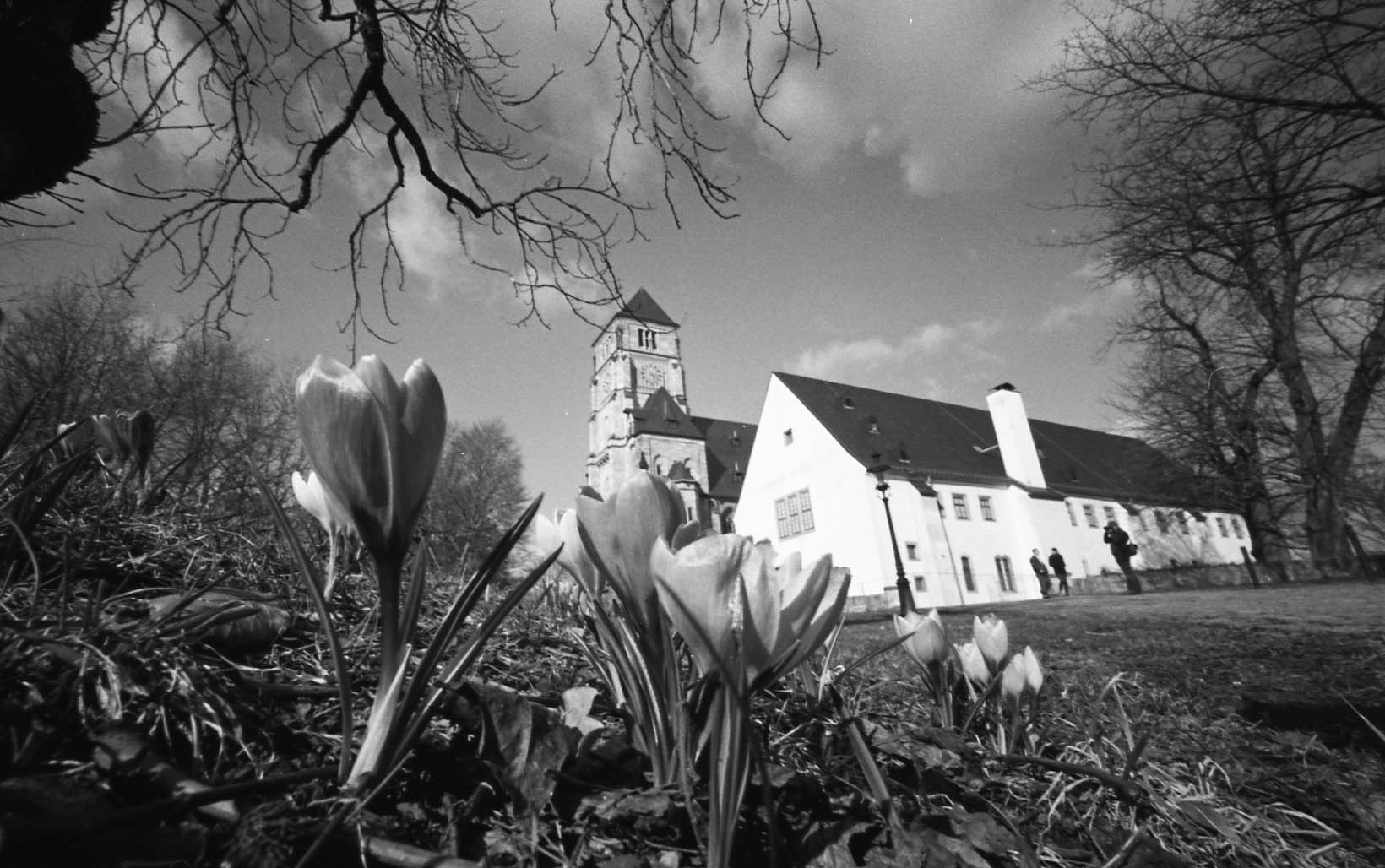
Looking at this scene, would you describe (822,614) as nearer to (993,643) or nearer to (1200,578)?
(993,643)

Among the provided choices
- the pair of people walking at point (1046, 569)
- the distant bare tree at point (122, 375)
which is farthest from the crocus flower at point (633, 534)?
the pair of people walking at point (1046, 569)

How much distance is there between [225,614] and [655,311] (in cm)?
5239

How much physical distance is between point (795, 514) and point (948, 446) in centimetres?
870

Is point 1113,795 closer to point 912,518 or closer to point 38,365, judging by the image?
point 38,365

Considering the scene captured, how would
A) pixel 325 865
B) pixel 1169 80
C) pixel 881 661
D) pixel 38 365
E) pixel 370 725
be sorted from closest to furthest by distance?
pixel 325 865 < pixel 370 725 < pixel 881 661 < pixel 1169 80 < pixel 38 365

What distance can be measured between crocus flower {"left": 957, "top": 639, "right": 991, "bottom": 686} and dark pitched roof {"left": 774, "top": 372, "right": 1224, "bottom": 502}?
2267 cm

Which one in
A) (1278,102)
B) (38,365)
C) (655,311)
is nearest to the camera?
(1278,102)

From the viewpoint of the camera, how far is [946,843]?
2.65ft

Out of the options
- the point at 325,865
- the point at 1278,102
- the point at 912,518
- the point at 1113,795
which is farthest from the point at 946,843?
the point at 912,518

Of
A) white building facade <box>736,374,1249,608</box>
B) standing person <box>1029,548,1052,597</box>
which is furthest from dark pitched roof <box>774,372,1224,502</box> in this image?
standing person <box>1029,548,1052,597</box>

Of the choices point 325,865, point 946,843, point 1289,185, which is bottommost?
point 946,843

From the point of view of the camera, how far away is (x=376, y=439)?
2.39 feet

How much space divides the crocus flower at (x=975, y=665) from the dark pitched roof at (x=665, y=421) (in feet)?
126

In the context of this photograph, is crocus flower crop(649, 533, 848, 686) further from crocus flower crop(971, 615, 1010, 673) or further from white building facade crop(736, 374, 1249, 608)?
white building facade crop(736, 374, 1249, 608)
